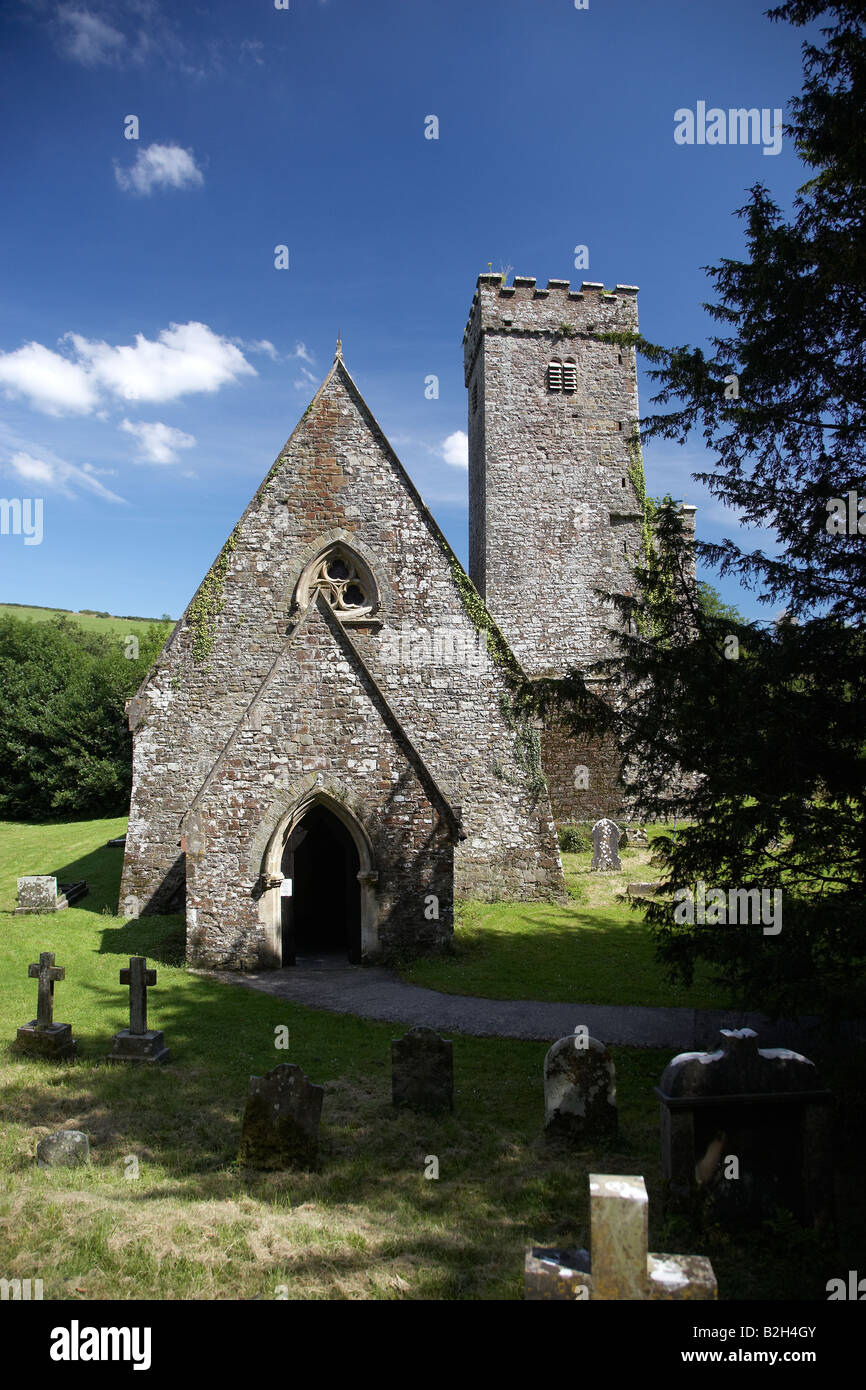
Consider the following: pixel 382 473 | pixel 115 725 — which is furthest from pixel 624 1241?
pixel 115 725

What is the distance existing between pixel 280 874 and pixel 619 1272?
882cm

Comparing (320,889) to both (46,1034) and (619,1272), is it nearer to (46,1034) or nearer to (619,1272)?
(46,1034)

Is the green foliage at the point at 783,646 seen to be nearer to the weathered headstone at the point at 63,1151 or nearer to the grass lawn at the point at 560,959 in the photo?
the grass lawn at the point at 560,959

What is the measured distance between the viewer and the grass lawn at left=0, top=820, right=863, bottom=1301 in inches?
183

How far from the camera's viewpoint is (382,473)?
50.2 ft

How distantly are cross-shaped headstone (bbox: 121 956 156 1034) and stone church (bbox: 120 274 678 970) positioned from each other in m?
2.92

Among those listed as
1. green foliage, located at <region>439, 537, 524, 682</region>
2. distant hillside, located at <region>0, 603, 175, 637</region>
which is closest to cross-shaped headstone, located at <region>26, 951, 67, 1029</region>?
green foliage, located at <region>439, 537, 524, 682</region>

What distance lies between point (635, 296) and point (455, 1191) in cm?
2894

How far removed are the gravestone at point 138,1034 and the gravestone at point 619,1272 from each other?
19.4ft

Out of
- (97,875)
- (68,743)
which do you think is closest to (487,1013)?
(97,875)

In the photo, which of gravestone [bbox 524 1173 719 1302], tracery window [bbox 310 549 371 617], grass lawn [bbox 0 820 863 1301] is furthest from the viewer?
tracery window [bbox 310 549 371 617]

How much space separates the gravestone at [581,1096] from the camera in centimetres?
659

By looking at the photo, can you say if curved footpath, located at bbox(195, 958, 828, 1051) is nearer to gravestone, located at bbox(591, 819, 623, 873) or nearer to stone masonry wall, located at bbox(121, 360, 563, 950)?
stone masonry wall, located at bbox(121, 360, 563, 950)
